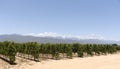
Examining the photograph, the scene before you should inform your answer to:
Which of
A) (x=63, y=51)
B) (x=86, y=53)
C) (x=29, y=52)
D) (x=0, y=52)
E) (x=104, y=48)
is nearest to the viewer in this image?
(x=0, y=52)

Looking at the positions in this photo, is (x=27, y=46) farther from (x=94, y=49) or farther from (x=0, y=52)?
(x=94, y=49)

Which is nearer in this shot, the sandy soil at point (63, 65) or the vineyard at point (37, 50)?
the sandy soil at point (63, 65)

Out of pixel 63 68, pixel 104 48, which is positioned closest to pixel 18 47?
pixel 63 68

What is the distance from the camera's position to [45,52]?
68.6 m

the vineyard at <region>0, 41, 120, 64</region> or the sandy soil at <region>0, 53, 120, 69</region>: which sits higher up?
the vineyard at <region>0, 41, 120, 64</region>

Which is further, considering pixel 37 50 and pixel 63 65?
pixel 37 50

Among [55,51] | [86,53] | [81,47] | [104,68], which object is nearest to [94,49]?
[86,53]

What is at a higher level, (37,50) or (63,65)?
(37,50)

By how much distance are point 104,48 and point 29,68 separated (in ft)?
217

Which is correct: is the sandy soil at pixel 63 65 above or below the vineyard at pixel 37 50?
below

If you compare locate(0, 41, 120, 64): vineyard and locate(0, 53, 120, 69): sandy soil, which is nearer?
locate(0, 53, 120, 69): sandy soil

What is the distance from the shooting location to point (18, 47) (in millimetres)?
69938

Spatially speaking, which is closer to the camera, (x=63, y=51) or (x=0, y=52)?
(x=0, y=52)

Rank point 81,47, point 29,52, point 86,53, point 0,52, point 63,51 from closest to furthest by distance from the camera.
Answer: point 0,52 → point 29,52 → point 63,51 → point 81,47 → point 86,53
